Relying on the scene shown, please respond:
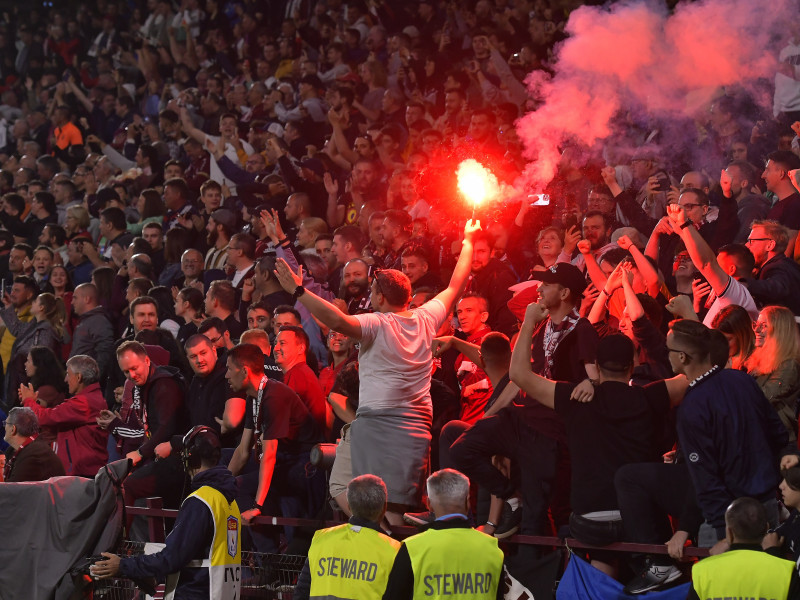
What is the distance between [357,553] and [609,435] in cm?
150

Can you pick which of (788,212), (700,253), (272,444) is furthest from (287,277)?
(788,212)

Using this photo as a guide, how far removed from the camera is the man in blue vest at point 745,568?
15.7 ft

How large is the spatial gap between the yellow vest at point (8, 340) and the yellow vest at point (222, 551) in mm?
6867

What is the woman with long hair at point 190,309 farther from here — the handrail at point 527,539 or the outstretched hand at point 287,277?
the outstretched hand at point 287,277

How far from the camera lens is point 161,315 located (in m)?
11.3

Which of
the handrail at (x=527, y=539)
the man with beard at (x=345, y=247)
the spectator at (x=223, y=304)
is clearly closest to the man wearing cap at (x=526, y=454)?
the handrail at (x=527, y=539)

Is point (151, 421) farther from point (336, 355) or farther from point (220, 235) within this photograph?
point (220, 235)

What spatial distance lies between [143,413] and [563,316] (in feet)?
12.1

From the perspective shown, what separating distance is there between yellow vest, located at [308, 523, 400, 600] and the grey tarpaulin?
6.87 ft

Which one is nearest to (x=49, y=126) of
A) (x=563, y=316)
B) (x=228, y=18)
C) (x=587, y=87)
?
(x=228, y=18)

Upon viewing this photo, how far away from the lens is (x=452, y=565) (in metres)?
5.18

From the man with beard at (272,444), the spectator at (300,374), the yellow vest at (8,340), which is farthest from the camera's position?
the yellow vest at (8,340)

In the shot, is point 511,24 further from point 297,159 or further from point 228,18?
point 228,18

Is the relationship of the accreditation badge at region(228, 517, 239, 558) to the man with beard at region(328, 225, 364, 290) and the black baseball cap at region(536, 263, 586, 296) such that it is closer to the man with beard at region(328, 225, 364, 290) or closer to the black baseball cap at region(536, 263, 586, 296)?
the black baseball cap at region(536, 263, 586, 296)
